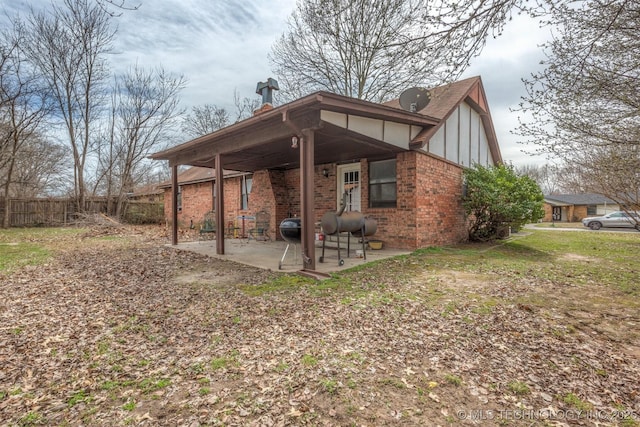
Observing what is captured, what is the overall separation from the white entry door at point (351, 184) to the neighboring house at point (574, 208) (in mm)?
34924

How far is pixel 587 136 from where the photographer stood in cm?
498

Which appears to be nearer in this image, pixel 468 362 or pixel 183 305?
pixel 468 362

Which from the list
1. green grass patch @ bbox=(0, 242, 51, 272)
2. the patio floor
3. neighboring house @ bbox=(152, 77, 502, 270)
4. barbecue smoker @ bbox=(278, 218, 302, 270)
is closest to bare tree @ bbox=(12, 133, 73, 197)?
green grass patch @ bbox=(0, 242, 51, 272)

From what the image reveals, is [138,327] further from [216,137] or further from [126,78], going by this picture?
[126,78]

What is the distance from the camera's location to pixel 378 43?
183 inches

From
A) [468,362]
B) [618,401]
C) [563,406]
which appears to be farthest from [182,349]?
[618,401]

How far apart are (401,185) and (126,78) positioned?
19.4 m

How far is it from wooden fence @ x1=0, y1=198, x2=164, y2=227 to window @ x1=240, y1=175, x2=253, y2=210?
8444mm

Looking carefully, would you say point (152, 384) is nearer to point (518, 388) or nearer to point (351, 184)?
point (518, 388)

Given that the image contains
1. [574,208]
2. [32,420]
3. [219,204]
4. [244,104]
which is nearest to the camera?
[32,420]

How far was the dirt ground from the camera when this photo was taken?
208 cm

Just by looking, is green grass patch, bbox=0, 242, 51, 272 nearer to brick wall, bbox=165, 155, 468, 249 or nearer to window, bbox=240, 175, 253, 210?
brick wall, bbox=165, 155, 468, 249

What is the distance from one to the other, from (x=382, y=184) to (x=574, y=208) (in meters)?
38.9

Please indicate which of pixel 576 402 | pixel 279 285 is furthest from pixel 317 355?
pixel 279 285
